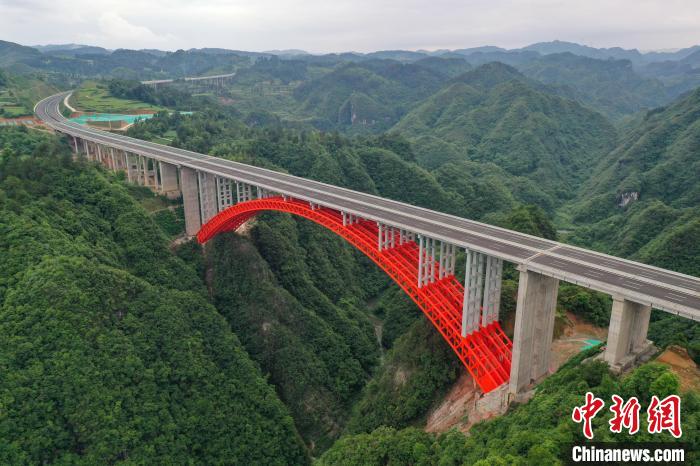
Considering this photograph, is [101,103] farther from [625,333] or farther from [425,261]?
[625,333]

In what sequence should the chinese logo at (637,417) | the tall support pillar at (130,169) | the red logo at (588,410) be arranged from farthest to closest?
the tall support pillar at (130,169)
the red logo at (588,410)
the chinese logo at (637,417)

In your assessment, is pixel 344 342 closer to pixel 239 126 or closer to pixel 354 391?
pixel 354 391

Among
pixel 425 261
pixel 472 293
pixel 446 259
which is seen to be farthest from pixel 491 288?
pixel 425 261

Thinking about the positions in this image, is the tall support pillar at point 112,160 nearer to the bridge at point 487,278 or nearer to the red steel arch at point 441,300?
the bridge at point 487,278

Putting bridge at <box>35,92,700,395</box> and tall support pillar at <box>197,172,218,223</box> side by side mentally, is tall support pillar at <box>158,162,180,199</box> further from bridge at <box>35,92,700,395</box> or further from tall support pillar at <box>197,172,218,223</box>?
bridge at <box>35,92,700,395</box>

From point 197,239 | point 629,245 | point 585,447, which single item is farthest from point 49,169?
point 629,245

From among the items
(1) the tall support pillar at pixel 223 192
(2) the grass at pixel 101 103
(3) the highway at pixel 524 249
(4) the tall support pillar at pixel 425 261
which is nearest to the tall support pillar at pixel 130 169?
(3) the highway at pixel 524 249

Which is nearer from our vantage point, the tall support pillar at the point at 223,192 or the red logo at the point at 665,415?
the red logo at the point at 665,415
